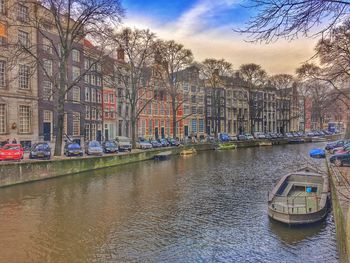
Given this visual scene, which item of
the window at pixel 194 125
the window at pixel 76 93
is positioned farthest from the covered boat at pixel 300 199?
the window at pixel 194 125

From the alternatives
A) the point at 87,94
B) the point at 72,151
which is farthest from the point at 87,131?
the point at 72,151

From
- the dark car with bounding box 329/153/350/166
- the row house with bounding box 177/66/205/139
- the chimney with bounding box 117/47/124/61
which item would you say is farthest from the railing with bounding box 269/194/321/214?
the row house with bounding box 177/66/205/139

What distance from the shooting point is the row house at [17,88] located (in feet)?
124

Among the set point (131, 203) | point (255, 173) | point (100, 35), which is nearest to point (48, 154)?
point (100, 35)

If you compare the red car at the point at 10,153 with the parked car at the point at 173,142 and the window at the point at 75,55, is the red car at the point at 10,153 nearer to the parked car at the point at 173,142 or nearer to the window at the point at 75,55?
the window at the point at 75,55

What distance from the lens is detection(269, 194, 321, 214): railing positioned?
1519 cm

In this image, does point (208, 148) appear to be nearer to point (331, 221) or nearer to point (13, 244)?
point (331, 221)

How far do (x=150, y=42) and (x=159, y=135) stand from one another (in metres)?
32.7

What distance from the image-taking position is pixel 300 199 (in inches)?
695

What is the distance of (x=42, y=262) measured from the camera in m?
10.9

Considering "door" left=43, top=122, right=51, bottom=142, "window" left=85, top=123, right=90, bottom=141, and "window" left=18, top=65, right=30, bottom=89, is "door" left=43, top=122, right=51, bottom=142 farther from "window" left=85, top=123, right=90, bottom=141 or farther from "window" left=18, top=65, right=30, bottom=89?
"window" left=85, top=123, right=90, bottom=141

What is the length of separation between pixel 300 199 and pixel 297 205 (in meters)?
1.60

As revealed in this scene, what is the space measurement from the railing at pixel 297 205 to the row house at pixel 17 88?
2903 cm

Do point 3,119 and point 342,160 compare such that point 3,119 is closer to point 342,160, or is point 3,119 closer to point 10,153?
point 10,153
